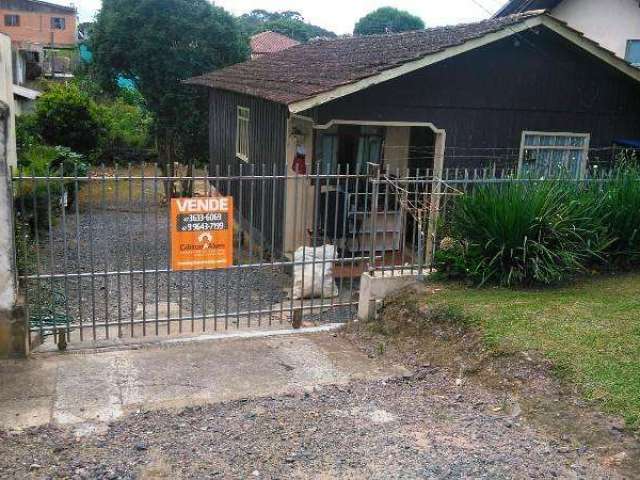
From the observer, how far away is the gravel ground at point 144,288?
264 inches

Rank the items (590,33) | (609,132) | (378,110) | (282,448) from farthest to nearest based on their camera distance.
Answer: (590,33), (609,132), (378,110), (282,448)

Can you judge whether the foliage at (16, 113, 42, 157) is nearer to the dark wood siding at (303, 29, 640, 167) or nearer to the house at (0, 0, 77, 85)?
the dark wood siding at (303, 29, 640, 167)

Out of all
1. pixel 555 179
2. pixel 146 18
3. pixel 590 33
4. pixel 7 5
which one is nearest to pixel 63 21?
pixel 7 5

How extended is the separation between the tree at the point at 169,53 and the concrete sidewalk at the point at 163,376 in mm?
14975

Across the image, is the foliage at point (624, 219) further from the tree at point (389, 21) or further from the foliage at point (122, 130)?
the tree at point (389, 21)

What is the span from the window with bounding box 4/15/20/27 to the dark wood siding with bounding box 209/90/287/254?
49.9 metres

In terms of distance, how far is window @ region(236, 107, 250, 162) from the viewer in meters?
13.4

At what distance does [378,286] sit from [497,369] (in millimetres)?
2091

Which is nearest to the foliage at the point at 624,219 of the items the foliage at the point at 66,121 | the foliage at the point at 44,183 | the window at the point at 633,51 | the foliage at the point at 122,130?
the foliage at the point at 44,183

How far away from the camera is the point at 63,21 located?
196 feet

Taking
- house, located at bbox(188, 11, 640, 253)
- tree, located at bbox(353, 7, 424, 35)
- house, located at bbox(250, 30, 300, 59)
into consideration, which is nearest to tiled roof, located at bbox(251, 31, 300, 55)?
house, located at bbox(250, 30, 300, 59)

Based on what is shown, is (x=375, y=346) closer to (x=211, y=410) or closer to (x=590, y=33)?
(x=211, y=410)

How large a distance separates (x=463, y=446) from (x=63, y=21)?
6404 centimetres

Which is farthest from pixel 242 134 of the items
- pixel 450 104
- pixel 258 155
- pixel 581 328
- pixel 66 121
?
pixel 581 328
